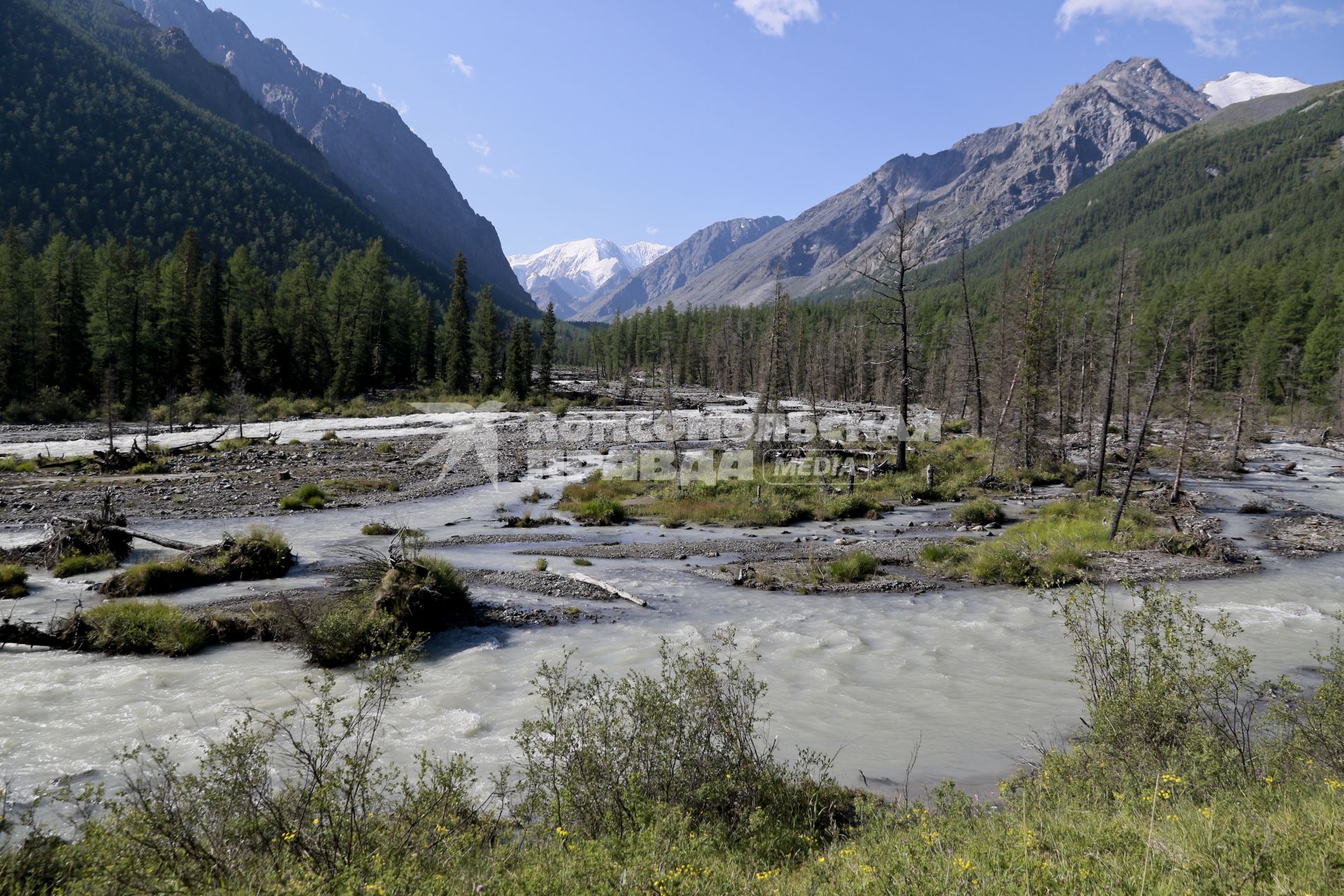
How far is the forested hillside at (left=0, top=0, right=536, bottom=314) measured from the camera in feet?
384

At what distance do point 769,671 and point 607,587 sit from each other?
5.80 meters

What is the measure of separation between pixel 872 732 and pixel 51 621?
14632mm

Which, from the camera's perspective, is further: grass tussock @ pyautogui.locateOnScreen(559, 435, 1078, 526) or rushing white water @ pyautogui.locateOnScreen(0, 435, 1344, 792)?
grass tussock @ pyautogui.locateOnScreen(559, 435, 1078, 526)

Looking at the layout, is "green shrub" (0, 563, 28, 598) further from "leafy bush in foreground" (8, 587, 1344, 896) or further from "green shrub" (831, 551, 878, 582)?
"green shrub" (831, 551, 878, 582)

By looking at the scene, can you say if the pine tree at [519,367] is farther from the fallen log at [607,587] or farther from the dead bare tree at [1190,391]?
the dead bare tree at [1190,391]

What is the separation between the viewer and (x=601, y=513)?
24.7 metres

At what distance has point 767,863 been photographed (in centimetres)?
511

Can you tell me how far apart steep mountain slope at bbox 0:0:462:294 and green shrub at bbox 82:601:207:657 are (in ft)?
450

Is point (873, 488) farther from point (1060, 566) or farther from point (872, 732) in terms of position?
point (872, 732)

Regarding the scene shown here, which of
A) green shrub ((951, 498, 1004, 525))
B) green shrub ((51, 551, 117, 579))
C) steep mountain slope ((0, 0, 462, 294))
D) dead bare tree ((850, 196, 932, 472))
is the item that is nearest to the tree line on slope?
green shrub ((51, 551, 117, 579))

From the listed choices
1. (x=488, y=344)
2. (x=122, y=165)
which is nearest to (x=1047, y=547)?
(x=488, y=344)

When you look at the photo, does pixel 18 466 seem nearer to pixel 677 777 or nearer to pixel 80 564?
pixel 80 564

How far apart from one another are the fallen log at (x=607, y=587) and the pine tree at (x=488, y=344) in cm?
5930

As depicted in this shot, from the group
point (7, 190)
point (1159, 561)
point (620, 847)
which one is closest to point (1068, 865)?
point (620, 847)
